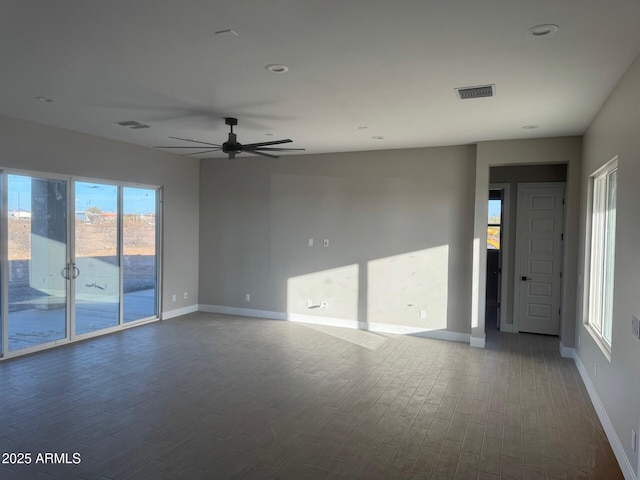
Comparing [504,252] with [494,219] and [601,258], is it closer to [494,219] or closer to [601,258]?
[494,219]

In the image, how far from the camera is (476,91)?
3598mm

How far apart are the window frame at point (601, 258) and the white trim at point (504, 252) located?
1978 millimetres

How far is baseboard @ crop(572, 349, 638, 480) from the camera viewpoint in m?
2.74

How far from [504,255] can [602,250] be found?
2511mm

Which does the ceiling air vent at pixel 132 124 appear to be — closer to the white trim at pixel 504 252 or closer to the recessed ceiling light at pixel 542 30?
the recessed ceiling light at pixel 542 30

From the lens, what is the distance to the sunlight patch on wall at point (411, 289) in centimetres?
616

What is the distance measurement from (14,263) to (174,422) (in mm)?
3045

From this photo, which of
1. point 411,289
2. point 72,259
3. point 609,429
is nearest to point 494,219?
point 411,289

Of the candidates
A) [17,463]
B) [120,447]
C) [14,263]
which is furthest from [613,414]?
[14,263]

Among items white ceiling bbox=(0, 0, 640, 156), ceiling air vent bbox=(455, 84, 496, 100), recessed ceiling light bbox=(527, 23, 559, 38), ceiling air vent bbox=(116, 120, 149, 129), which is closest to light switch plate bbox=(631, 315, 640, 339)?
white ceiling bbox=(0, 0, 640, 156)

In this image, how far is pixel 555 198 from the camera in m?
6.39

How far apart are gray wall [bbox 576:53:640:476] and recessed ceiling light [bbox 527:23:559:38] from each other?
2.50ft

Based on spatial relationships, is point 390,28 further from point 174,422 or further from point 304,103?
point 174,422

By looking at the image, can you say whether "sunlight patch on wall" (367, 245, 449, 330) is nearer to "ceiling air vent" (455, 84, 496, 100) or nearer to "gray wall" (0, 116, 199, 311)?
"ceiling air vent" (455, 84, 496, 100)
